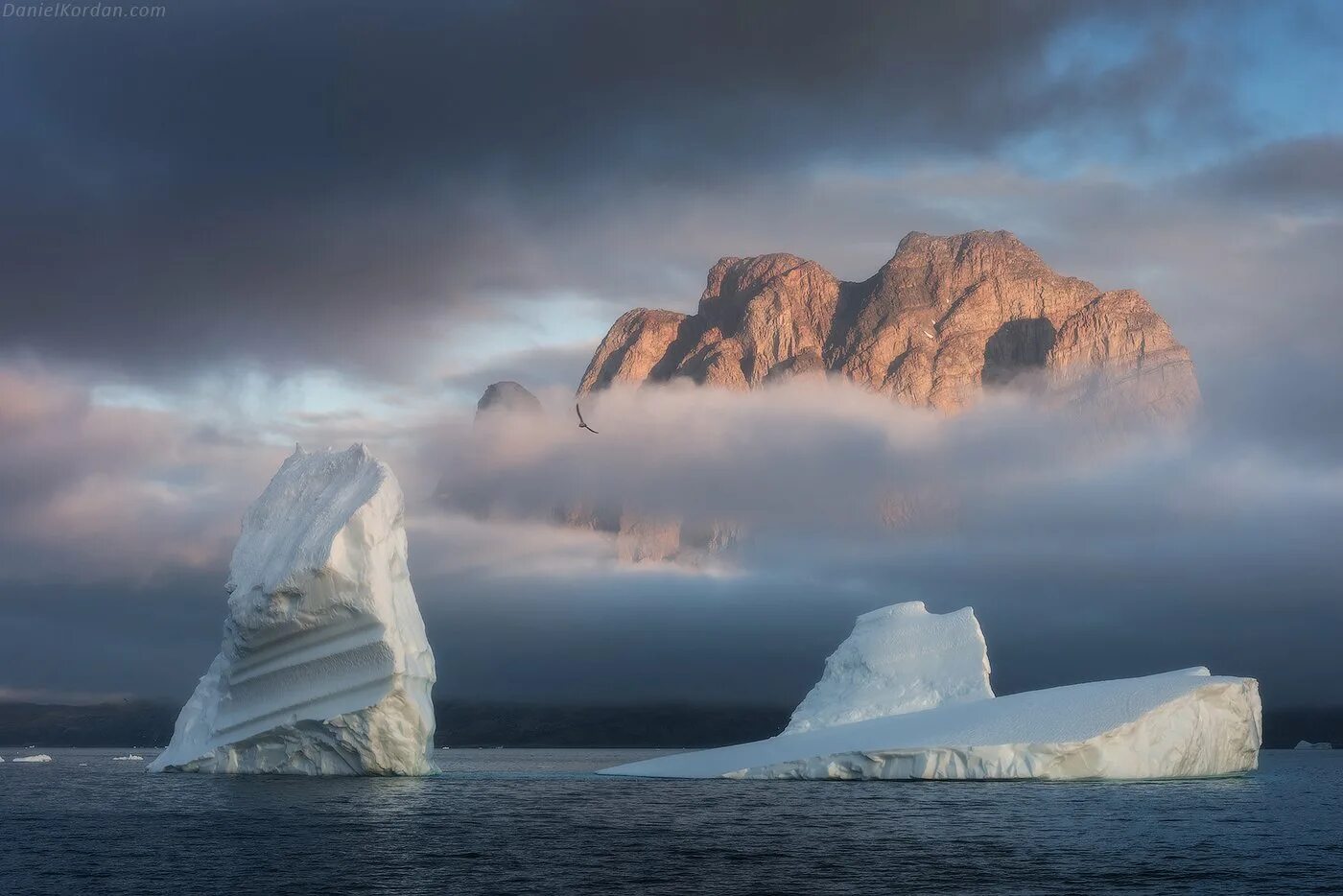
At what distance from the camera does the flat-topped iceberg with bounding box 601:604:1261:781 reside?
1930 inches

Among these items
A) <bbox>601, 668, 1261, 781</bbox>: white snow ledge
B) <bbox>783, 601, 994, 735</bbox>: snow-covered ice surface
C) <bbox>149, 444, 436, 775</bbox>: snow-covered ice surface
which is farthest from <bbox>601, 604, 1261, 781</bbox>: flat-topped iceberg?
<bbox>149, 444, 436, 775</bbox>: snow-covered ice surface

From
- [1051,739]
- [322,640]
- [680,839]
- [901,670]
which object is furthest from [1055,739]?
[322,640]

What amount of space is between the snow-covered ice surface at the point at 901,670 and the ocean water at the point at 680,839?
5660 millimetres

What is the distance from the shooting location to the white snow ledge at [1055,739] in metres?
49.0

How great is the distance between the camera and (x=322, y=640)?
52312 millimetres

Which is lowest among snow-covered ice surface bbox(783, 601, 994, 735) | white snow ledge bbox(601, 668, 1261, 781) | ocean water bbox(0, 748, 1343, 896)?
ocean water bbox(0, 748, 1343, 896)

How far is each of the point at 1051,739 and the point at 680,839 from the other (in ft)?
58.3

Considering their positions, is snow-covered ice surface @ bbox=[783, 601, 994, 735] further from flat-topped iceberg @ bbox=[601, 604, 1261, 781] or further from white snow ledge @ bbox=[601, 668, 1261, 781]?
white snow ledge @ bbox=[601, 668, 1261, 781]

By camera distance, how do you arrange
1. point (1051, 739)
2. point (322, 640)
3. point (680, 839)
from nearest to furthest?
point (680, 839) → point (1051, 739) → point (322, 640)

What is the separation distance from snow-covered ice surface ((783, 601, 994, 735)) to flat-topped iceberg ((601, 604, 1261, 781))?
3.02 feet

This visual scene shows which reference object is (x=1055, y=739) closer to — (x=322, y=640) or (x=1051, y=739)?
(x=1051, y=739)

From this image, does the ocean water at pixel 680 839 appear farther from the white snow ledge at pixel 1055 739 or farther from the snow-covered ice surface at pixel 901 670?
the snow-covered ice surface at pixel 901 670

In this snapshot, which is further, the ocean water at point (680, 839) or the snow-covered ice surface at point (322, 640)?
the snow-covered ice surface at point (322, 640)

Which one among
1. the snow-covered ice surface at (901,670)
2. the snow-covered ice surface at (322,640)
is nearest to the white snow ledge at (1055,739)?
the snow-covered ice surface at (901,670)
